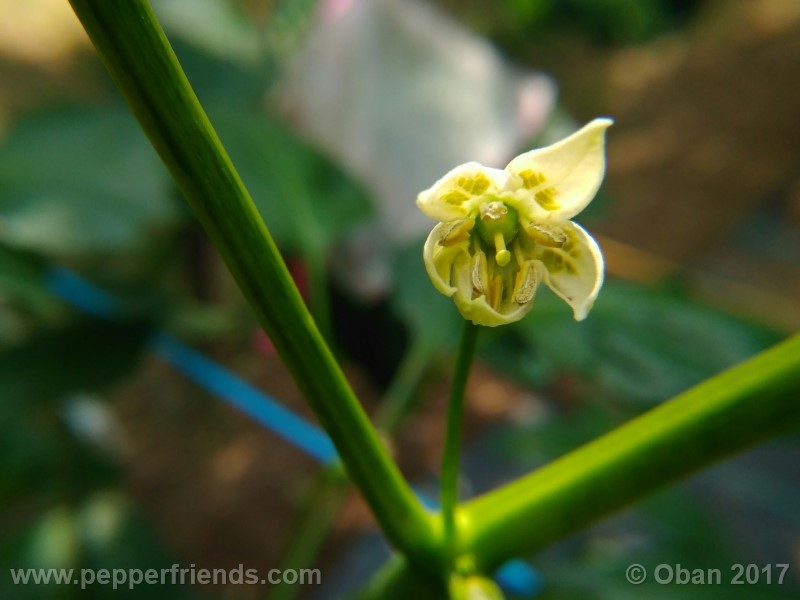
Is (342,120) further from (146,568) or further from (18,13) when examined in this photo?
(18,13)

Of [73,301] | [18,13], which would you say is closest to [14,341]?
[73,301]

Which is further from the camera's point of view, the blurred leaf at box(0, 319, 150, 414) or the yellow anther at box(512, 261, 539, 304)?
the blurred leaf at box(0, 319, 150, 414)

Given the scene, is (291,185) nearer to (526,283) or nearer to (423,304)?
(423,304)

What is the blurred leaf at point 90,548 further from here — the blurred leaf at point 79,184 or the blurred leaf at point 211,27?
the blurred leaf at point 211,27

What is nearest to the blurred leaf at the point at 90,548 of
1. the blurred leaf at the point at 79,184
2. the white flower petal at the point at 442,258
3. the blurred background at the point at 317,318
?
the blurred background at the point at 317,318

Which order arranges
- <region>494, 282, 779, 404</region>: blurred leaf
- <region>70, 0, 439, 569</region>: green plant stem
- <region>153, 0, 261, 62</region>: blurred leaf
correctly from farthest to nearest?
1. <region>153, 0, 261, 62</region>: blurred leaf
2. <region>494, 282, 779, 404</region>: blurred leaf
3. <region>70, 0, 439, 569</region>: green plant stem

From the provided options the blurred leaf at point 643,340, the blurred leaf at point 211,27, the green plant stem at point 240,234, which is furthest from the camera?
the blurred leaf at point 211,27

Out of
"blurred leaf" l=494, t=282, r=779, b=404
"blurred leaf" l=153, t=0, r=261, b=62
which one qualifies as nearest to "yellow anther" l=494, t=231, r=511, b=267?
"blurred leaf" l=494, t=282, r=779, b=404

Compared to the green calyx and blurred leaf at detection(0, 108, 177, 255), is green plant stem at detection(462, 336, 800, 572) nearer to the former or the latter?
the green calyx
